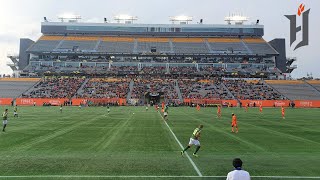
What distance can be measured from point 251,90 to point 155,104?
2434cm

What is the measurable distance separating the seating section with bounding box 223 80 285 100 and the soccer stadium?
0.85ft

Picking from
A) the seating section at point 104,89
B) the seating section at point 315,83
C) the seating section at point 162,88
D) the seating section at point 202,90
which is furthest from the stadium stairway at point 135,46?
the seating section at point 315,83

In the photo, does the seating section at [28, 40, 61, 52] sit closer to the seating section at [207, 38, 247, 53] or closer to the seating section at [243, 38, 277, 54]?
the seating section at [207, 38, 247, 53]

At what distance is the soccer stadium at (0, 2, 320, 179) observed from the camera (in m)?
15.4

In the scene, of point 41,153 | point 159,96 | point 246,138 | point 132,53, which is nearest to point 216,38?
point 132,53

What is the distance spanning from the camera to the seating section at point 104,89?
292ft

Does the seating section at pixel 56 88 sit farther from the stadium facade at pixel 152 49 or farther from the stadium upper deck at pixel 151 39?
the stadium upper deck at pixel 151 39

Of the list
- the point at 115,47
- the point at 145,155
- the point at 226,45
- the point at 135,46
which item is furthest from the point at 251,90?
the point at 145,155

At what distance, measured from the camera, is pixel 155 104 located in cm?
8994

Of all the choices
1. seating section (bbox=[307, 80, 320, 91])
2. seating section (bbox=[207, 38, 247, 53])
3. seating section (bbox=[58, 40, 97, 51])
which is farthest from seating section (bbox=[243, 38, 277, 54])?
seating section (bbox=[58, 40, 97, 51])

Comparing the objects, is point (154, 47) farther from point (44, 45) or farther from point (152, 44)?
point (44, 45)

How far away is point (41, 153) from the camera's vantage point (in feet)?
57.6

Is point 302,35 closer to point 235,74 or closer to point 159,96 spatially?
point 159,96

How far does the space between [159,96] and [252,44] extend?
42.3 m
